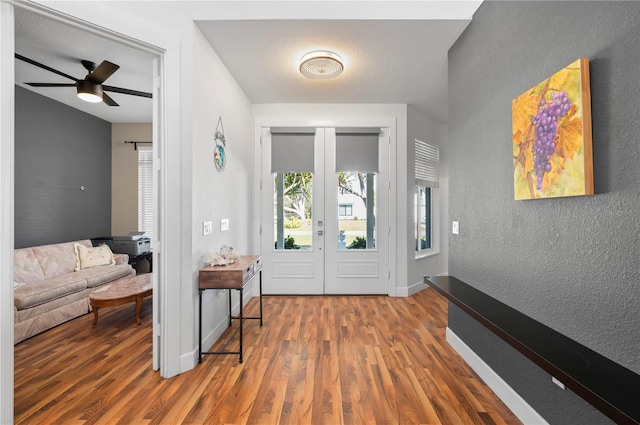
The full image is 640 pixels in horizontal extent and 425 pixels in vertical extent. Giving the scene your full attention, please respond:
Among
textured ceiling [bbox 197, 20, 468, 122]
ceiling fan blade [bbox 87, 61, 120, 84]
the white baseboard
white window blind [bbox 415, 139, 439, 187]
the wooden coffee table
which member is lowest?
the white baseboard

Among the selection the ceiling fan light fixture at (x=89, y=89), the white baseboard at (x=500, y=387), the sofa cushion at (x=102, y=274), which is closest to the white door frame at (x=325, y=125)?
the white baseboard at (x=500, y=387)

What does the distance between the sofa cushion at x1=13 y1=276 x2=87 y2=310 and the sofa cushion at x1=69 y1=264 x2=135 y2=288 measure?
10 centimetres

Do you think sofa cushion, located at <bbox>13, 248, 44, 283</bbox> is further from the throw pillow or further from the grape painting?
the grape painting

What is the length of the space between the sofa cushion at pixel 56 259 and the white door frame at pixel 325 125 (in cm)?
245

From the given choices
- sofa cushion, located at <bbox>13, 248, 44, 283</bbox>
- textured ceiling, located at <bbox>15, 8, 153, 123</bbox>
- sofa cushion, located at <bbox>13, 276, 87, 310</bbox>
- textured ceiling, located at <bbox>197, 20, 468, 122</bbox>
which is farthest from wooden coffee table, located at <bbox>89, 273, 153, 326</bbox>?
textured ceiling, located at <bbox>197, 20, 468, 122</bbox>

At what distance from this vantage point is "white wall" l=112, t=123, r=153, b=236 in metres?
5.47

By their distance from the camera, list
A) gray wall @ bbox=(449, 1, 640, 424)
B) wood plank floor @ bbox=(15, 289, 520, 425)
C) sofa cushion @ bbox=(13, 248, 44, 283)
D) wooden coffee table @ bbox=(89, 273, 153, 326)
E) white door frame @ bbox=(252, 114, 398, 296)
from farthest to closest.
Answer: white door frame @ bbox=(252, 114, 398, 296) → sofa cushion @ bbox=(13, 248, 44, 283) → wooden coffee table @ bbox=(89, 273, 153, 326) → wood plank floor @ bbox=(15, 289, 520, 425) → gray wall @ bbox=(449, 1, 640, 424)

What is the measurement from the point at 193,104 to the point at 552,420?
3.14m

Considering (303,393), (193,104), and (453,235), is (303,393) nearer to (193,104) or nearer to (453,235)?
(453,235)

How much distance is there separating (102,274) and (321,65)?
3820mm

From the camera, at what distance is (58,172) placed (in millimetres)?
4422

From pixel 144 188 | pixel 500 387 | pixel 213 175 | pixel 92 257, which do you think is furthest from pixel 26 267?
pixel 500 387

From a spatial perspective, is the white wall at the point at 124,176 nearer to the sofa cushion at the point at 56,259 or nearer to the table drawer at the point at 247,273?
the sofa cushion at the point at 56,259

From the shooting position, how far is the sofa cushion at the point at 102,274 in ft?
12.0
